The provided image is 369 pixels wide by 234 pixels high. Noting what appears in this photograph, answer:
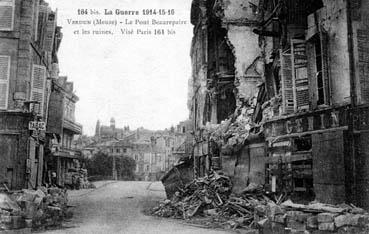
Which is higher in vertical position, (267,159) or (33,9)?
(33,9)

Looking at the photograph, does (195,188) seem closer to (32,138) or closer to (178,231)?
(178,231)

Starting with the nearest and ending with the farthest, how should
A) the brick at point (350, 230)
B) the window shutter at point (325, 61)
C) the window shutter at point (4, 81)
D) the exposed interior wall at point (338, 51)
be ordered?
the brick at point (350, 230) → the exposed interior wall at point (338, 51) → the window shutter at point (325, 61) → the window shutter at point (4, 81)

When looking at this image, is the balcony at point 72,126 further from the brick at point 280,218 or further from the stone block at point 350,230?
the stone block at point 350,230

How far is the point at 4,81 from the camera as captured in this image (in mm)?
15711

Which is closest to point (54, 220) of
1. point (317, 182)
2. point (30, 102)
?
point (30, 102)

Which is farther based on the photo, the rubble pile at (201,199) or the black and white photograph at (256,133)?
the rubble pile at (201,199)

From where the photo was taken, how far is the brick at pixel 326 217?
32.3 ft

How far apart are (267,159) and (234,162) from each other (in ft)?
15.3

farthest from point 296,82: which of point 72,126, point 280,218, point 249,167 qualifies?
point 72,126

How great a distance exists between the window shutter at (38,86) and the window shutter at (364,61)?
41.3 feet

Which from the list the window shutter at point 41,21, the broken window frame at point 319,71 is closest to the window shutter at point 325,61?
the broken window frame at point 319,71

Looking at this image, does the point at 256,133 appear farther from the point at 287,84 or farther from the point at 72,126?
the point at 72,126

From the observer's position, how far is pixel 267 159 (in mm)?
15031

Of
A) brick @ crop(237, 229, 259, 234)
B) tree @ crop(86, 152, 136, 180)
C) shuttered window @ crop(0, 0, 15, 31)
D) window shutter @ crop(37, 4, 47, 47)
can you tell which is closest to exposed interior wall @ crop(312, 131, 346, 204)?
brick @ crop(237, 229, 259, 234)
